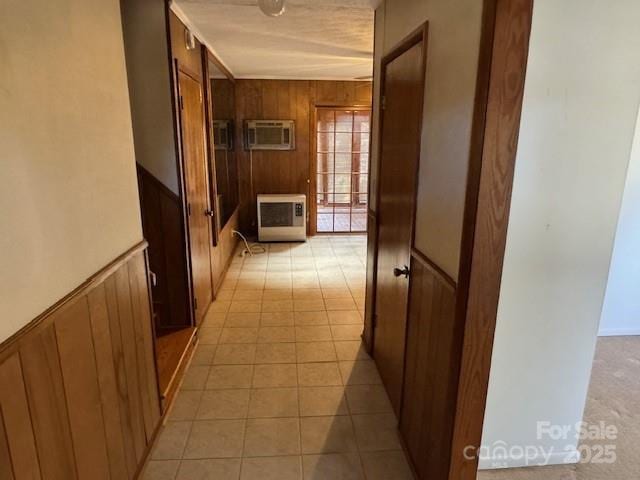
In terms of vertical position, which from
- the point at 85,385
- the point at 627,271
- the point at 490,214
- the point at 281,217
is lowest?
the point at 281,217

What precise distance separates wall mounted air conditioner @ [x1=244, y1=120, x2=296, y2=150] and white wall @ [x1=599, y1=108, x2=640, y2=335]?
4.15m

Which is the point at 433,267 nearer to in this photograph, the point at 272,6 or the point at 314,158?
the point at 272,6

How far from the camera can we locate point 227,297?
3830mm

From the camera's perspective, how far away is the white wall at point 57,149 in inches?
37.8

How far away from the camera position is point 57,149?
1.16 meters

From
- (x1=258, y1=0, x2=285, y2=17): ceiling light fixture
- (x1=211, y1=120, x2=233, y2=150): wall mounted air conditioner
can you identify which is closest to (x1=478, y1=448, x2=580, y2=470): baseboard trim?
(x1=258, y1=0, x2=285, y2=17): ceiling light fixture

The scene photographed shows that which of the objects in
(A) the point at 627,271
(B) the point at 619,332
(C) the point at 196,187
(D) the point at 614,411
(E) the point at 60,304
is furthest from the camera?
(C) the point at 196,187

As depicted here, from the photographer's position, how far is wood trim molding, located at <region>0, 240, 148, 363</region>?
936mm

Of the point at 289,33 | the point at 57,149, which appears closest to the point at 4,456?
the point at 57,149

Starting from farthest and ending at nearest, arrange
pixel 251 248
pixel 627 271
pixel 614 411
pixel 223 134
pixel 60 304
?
pixel 251 248
pixel 223 134
pixel 627 271
pixel 614 411
pixel 60 304

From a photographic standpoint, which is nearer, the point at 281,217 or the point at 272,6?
the point at 272,6

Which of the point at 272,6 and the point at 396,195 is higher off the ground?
the point at 272,6

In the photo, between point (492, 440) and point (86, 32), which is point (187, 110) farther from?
point (492, 440)

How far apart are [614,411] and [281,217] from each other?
172 inches
